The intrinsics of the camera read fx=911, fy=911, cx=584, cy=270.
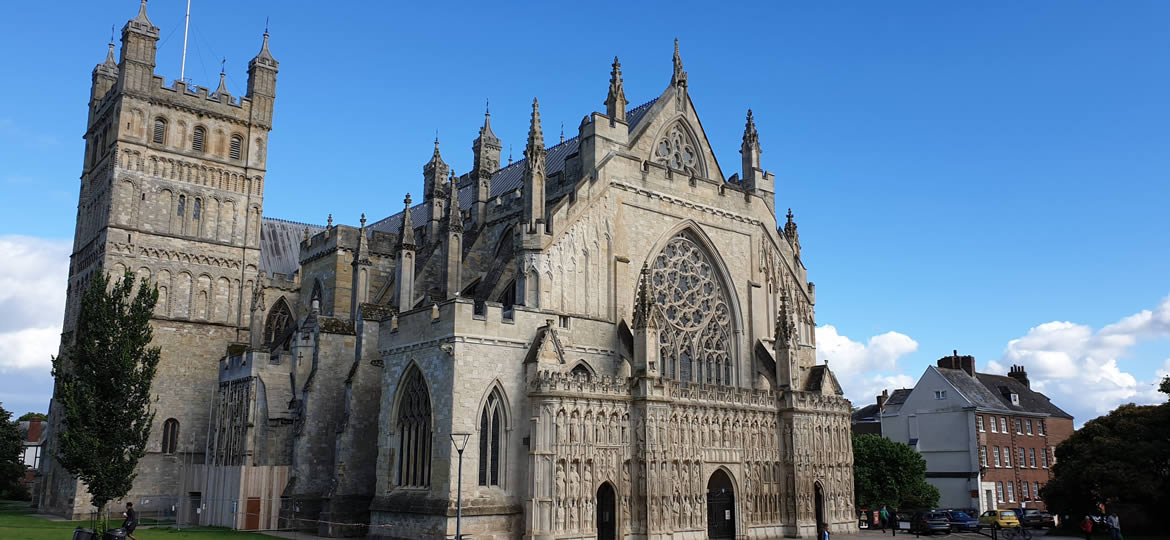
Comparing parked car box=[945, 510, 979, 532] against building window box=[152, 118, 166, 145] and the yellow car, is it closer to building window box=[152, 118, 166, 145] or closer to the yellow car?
the yellow car

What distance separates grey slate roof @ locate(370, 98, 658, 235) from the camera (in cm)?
3869

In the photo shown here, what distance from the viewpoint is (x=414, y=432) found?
29.0 m

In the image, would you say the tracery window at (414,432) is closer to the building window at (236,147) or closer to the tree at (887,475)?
the building window at (236,147)

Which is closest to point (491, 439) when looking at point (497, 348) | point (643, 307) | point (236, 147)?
point (497, 348)

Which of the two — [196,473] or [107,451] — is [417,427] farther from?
[196,473]

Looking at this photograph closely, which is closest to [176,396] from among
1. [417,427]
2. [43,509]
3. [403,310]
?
[43,509]

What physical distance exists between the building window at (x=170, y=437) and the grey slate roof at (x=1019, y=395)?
158 ft

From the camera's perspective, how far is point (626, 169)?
110 ft

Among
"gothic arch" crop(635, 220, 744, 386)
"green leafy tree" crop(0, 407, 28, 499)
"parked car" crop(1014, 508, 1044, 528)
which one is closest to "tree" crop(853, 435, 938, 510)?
"parked car" crop(1014, 508, 1044, 528)

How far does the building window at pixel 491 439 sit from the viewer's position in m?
27.5

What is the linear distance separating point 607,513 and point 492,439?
4418mm

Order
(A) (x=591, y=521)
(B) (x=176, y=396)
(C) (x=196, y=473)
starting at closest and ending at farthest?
(A) (x=591, y=521), (C) (x=196, y=473), (B) (x=176, y=396)

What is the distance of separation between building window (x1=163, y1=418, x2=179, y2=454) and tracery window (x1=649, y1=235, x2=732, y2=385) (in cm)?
2465

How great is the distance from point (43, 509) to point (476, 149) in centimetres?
2878
